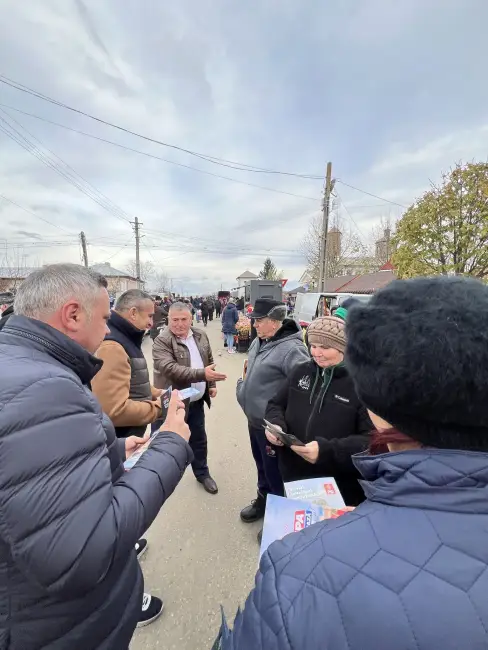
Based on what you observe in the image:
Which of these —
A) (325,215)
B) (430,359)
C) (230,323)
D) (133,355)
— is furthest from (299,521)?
(325,215)

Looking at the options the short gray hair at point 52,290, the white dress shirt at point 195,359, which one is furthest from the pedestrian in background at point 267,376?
the short gray hair at point 52,290

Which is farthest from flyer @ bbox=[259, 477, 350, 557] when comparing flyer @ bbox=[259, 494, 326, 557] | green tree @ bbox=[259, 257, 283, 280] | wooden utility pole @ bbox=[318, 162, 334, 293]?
green tree @ bbox=[259, 257, 283, 280]

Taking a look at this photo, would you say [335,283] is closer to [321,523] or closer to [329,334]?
[329,334]

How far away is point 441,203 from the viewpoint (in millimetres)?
8953

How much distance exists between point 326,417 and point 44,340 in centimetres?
166

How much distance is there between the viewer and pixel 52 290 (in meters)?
1.16

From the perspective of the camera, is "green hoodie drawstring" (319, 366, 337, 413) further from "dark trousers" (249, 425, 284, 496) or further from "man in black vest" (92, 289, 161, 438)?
"man in black vest" (92, 289, 161, 438)

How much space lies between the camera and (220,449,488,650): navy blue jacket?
1.52ft

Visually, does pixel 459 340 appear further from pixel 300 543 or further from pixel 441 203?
pixel 441 203

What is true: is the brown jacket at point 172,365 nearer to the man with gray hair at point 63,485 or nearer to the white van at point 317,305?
the man with gray hair at point 63,485

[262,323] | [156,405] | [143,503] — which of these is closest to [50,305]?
[143,503]

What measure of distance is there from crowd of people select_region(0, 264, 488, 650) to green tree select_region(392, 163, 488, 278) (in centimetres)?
939

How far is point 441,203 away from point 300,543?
10.9m

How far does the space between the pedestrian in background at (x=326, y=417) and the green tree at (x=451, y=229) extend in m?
8.16
